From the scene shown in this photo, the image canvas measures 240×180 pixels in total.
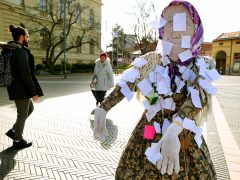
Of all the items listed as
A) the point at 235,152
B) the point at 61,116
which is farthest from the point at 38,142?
the point at 235,152

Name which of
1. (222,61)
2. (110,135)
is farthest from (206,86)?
(222,61)

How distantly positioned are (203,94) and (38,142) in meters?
4.33

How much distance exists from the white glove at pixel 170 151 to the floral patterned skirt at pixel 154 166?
261mm

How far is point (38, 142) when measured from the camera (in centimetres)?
582

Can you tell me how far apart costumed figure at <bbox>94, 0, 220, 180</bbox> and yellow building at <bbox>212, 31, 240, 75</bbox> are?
2411 inches

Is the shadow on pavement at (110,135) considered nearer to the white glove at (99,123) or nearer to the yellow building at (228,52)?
the white glove at (99,123)

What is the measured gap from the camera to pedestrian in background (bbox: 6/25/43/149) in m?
5.20

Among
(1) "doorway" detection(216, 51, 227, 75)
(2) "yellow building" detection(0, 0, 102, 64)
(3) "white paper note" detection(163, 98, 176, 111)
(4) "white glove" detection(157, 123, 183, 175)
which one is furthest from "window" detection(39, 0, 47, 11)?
(1) "doorway" detection(216, 51, 227, 75)

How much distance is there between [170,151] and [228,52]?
65.4 m

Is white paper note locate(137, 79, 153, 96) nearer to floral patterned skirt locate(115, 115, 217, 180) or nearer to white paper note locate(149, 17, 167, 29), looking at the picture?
floral patterned skirt locate(115, 115, 217, 180)

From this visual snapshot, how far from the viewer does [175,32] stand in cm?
230

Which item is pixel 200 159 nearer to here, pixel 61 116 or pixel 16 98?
pixel 16 98

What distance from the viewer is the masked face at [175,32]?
227 centimetres

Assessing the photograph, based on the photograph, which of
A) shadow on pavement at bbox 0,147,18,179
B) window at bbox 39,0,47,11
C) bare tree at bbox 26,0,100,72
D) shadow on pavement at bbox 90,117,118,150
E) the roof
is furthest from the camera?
the roof
